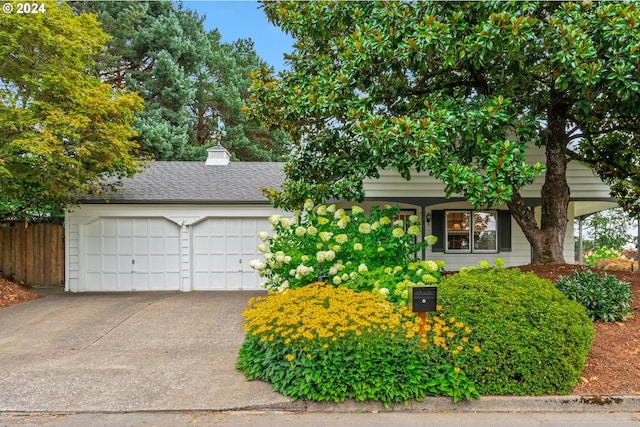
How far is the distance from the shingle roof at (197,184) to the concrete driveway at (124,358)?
290cm

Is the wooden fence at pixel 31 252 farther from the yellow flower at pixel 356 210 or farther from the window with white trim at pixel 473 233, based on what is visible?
the window with white trim at pixel 473 233

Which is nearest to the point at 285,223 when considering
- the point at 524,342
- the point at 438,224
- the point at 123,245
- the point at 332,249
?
the point at 332,249

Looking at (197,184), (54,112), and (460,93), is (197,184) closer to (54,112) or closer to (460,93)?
(54,112)

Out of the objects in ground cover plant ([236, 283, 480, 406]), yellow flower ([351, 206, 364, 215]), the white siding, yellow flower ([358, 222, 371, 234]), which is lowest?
ground cover plant ([236, 283, 480, 406])

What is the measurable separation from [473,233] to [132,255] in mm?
9472

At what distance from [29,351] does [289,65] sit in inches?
256

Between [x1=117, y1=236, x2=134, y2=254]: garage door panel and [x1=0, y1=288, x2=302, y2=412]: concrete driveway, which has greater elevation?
[x1=117, y1=236, x2=134, y2=254]: garage door panel

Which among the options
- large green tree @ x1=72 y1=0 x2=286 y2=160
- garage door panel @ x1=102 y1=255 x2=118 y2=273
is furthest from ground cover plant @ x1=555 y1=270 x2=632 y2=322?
large green tree @ x1=72 y1=0 x2=286 y2=160

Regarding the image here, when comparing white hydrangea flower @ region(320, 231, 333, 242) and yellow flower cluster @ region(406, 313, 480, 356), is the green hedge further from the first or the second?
white hydrangea flower @ region(320, 231, 333, 242)

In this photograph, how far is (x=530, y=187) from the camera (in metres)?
8.21

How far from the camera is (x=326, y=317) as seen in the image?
3996 millimetres

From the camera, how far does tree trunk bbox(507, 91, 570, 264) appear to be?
6781mm

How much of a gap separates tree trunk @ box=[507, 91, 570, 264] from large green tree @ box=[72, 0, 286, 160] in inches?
529

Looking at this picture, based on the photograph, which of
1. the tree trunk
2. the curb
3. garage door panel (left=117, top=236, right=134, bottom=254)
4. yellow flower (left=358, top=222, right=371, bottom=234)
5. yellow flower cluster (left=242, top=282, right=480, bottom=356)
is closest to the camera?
the curb
